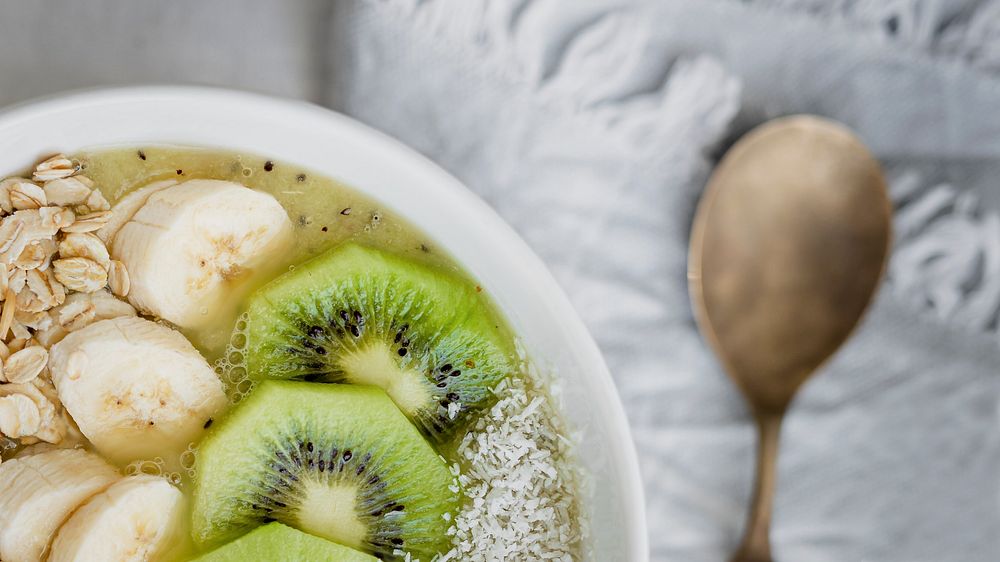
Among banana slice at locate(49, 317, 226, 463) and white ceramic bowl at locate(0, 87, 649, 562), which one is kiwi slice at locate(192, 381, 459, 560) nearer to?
banana slice at locate(49, 317, 226, 463)

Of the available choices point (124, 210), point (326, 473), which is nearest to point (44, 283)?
point (124, 210)

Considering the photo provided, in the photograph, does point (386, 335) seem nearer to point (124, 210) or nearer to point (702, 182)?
point (124, 210)

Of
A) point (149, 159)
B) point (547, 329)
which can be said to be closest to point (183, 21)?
point (149, 159)

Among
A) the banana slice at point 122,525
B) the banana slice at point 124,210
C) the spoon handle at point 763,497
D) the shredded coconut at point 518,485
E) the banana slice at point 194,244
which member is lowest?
the spoon handle at point 763,497

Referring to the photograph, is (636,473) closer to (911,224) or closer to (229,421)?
(229,421)

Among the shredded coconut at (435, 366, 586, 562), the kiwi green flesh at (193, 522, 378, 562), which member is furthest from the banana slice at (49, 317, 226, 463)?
the shredded coconut at (435, 366, 586, 562)

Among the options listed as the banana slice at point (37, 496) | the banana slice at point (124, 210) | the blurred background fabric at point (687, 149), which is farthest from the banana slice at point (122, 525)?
the blurred background fabric at point (687, 149)

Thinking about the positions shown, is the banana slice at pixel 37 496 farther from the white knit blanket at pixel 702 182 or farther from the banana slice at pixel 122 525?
the white knit blanket at pixel 702 182
